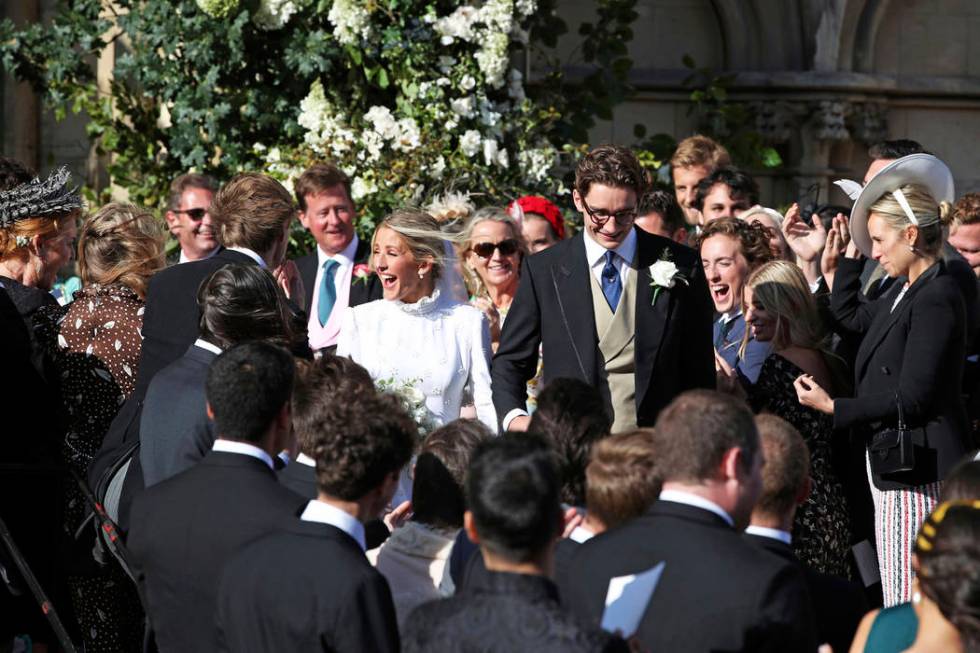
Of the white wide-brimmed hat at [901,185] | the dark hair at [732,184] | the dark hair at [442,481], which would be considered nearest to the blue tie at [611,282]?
the white wide-brimmed hat at [901,185]

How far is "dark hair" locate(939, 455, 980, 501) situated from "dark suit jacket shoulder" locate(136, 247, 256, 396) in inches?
100

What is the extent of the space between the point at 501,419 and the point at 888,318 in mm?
1545

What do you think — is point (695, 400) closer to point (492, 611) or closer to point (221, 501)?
point (492, 611)

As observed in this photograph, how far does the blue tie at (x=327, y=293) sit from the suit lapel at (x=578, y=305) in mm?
1838

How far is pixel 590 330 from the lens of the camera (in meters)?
5.19

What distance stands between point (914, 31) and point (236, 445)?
810 cm

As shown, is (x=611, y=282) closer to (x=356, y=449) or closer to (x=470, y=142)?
(x=356, y=449)

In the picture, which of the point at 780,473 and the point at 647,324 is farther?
the point at 647,324

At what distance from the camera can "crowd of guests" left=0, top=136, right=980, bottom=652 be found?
2896mm

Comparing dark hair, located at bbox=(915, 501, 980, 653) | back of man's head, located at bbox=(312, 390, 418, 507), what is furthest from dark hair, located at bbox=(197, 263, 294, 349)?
dark hair, located at bbox=(915, 501, 980, 653)

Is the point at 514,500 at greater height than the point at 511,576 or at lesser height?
greater

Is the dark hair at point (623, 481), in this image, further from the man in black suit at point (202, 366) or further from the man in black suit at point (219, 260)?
the man in black suit at point (219, 260)

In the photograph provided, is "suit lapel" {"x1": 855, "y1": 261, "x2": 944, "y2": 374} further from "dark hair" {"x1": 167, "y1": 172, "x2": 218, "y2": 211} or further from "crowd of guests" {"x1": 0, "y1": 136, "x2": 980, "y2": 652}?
"dark hair" {"x1": 167, "y1": 172, "x2": 218, "y2": 211}

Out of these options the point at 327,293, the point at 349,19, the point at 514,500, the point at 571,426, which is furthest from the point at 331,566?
the point at 349,19
